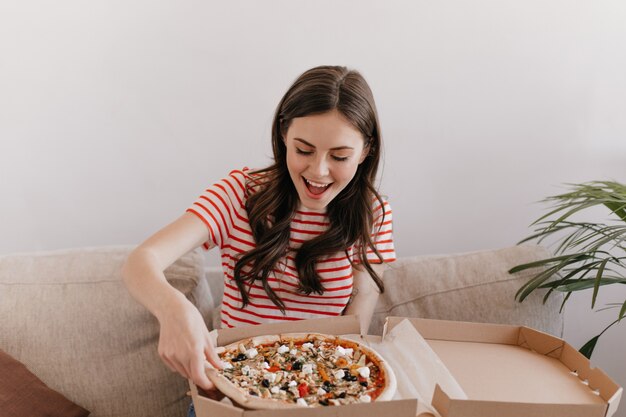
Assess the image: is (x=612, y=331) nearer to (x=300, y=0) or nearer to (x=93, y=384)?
(x=300, y=0)

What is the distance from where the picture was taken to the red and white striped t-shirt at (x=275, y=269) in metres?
1.41

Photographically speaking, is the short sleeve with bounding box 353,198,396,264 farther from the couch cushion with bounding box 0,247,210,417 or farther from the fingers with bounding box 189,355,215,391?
the fingers with bounding box 189,355,215,391

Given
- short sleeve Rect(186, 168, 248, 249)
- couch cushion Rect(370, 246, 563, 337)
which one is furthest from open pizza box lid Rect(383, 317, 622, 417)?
couch cushion Rect(370, 246, 563, 337)

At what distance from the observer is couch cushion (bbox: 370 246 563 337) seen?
1.73 metres

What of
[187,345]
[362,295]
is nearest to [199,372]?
[187,345]

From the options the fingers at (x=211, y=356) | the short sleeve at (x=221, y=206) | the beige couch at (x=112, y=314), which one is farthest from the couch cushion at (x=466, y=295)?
the fingers at (x=211, y=356)

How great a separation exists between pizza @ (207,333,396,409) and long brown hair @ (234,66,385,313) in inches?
12.9

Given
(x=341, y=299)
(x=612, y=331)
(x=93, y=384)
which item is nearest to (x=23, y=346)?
(x=93, y=384)

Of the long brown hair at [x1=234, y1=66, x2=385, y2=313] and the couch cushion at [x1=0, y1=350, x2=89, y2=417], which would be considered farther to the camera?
the couch cushion at [x1=0, y1=350, x2=89, y2=417]

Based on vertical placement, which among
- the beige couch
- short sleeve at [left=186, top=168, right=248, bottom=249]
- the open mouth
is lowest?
the beige couch

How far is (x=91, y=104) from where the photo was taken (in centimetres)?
186

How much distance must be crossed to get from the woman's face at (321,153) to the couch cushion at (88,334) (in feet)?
1.85

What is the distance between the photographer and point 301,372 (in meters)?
1.04

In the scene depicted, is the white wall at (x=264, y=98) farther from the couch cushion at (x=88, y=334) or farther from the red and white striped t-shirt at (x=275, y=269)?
the red and white striped t-shirt at (x=275, y=269)
